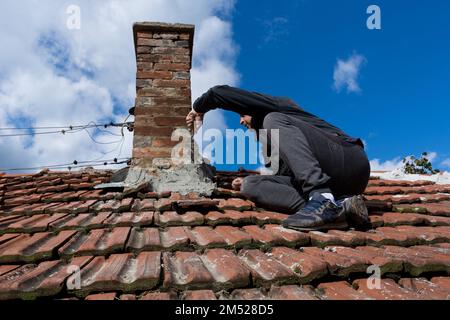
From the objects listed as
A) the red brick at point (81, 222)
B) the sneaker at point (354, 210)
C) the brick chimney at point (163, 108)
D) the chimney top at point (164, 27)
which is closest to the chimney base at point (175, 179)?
the brick chimney at point (163, 108)

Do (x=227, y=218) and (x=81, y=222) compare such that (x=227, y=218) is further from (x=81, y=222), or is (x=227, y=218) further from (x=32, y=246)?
(x=32, y=246)

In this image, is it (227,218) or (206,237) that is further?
(227,218)

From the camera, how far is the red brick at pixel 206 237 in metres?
1.78

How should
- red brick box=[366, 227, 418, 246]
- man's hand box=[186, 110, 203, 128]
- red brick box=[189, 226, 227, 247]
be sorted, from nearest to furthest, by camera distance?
red brick box=[189, 226, 227, 247], red brick box=[366, 227, 418, 246], man's hand box=[186, 110, 203, 128]

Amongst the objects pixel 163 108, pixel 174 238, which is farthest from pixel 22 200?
pixel 174 238

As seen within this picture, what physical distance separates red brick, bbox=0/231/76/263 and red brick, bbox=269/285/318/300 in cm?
107

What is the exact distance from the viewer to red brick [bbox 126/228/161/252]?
172 centimetres

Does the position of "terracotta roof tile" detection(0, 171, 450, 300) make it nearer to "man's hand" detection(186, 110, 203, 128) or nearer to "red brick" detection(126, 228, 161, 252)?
"red brick" detection(126, 228, 161, 252)

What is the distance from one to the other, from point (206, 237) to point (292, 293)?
71 cm

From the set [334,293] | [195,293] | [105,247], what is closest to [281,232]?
[334,293]

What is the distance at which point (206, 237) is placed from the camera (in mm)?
1908

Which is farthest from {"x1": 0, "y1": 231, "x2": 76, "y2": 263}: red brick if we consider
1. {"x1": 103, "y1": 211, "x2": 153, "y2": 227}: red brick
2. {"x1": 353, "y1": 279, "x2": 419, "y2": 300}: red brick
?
{"x1": 353, "y1": 279, "x2": 419, "y2": 300}: red brick

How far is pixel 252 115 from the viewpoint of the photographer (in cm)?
→ 273

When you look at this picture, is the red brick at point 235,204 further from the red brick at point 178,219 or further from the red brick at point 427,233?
the red brick at point 427,233
